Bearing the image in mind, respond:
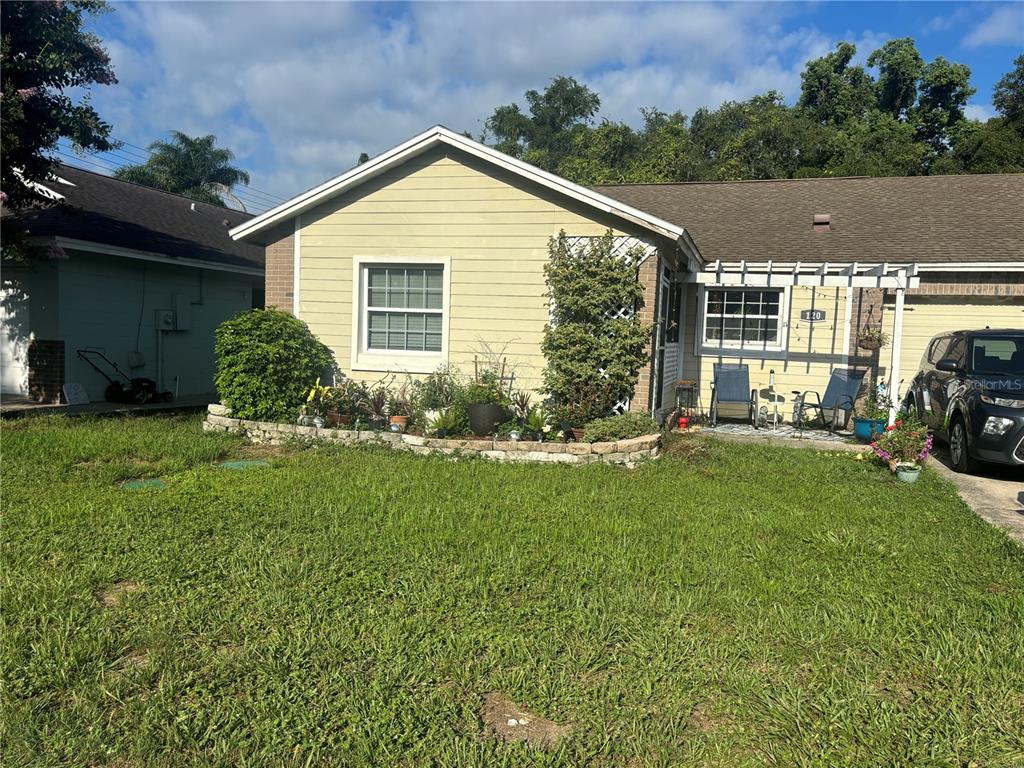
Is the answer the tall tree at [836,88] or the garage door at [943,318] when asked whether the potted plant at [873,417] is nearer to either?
the garage door at [943,318]

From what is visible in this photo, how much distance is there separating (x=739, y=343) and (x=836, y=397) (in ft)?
6.33

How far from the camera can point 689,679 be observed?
320cm

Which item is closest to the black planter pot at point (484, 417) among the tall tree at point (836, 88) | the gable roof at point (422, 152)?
the gable roof at point (422, 152)

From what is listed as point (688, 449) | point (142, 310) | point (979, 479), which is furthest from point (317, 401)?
point (979, 479)

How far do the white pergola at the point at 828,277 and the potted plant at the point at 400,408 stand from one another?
4.58 meters

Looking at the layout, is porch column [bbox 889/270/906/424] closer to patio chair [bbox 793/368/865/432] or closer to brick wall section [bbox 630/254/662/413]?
patio chair [bbox 793/368/865/432]

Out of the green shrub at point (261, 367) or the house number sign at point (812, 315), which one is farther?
the house number sign at point (812, 315)

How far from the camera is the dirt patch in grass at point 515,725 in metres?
2.80

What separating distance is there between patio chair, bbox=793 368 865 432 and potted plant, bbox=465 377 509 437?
4.95 m

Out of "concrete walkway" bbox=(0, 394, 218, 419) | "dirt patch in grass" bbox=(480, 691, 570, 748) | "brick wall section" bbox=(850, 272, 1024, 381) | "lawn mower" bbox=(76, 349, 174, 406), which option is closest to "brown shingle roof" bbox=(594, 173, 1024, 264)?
"brick wall section" bbox=(850, 272, 1024, 381)

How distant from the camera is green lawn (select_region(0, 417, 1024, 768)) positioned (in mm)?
2758

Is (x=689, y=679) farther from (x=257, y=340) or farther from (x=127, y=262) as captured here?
(x=127, y=262)

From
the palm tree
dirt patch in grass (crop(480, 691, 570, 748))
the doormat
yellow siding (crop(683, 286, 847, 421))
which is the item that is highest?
the palm tree

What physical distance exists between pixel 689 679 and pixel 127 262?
509 inches
